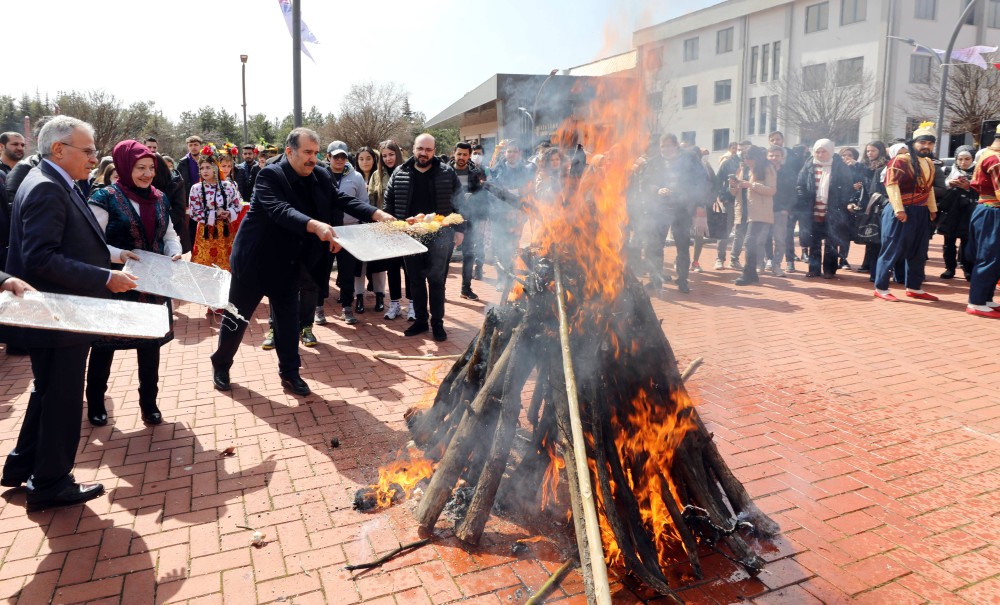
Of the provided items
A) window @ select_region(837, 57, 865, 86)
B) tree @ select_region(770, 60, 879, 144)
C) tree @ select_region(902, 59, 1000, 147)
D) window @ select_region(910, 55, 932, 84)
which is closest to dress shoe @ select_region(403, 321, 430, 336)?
tree @ select_region(902, 59, 1000, 147)

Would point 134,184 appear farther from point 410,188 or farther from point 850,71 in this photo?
point 850,71

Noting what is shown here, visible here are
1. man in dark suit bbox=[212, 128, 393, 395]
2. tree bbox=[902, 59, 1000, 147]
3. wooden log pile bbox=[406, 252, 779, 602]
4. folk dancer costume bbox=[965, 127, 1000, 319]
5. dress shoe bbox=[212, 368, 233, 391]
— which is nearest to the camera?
wooden log pile bbox=[406, 252, 779, 602]

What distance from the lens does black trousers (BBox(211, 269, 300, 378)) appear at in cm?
527

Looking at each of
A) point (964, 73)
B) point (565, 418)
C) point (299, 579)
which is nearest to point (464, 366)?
point (565, 418)

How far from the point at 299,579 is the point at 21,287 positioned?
6.11ft

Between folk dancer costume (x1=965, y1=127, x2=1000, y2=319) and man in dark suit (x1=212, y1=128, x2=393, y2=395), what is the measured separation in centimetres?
720

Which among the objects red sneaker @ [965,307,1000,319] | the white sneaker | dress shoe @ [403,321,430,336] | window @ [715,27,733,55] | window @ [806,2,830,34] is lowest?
dress shoe @ [403,321,430,336]

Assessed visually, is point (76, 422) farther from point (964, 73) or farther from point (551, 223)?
point (964, 73)

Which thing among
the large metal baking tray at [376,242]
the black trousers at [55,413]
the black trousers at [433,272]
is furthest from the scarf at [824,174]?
the black trousers at [55,413]

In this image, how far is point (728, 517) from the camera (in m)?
3.22

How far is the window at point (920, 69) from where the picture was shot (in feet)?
106

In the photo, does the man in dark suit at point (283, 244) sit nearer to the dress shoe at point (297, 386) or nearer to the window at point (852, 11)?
the dress shoe at point (297, 386)

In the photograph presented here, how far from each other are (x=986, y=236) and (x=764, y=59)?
28.0 meters

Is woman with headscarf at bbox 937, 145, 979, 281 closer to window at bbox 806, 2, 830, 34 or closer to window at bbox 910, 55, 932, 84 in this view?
window at bbox 806, 2, 830, 34
